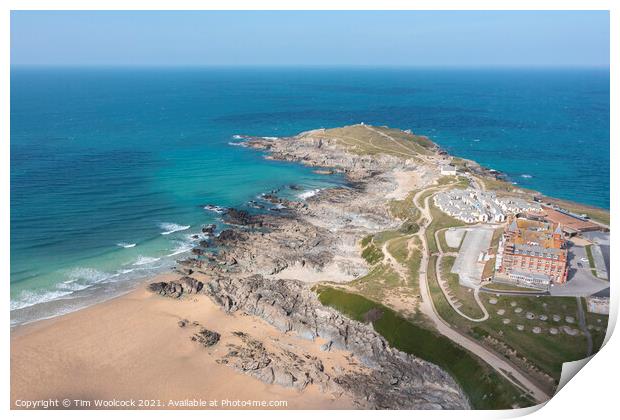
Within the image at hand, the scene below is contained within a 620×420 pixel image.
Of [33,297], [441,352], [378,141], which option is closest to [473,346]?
[441,352]

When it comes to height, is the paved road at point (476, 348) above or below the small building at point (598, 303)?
below

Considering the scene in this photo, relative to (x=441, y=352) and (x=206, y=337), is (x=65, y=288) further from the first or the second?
(x=441, y=352)

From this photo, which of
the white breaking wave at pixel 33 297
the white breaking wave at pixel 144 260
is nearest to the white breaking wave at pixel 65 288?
the white breaking wave at pixel 33 297

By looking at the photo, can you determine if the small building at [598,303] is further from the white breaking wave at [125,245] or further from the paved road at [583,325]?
the white breaking wave at [125,245]

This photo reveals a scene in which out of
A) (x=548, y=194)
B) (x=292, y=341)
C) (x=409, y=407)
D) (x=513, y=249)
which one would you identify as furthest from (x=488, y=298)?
(x=548, y=194)

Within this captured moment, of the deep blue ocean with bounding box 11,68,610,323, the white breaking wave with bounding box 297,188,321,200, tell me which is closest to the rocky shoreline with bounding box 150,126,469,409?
the white breaking wave with bounding box 297,188,321,200

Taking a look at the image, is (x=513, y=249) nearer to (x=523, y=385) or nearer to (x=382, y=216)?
(x=523, y=385)
